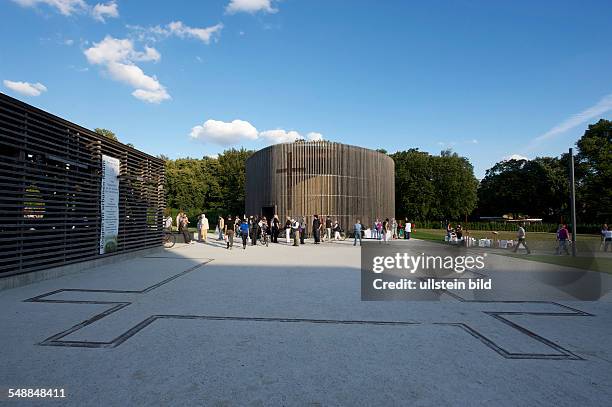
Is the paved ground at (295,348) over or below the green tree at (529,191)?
below

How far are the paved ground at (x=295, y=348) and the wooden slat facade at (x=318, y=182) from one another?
2015 cm

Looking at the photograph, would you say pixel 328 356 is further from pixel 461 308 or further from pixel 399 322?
pixel 461 308

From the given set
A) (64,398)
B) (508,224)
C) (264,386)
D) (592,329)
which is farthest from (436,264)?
(508,224)

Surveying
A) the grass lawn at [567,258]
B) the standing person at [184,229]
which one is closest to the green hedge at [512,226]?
the grass lawn at [567,258]

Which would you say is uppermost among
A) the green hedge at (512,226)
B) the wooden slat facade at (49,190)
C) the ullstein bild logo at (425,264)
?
the wooden slat facade at (49,190)

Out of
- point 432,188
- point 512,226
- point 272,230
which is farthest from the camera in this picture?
point 432,188

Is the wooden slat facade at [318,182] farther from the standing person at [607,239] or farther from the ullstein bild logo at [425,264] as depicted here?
the standing person at [607,239]

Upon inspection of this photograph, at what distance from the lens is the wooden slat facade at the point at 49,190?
766cm

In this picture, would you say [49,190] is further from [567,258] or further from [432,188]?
[432,188]

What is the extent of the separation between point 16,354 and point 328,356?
340cm

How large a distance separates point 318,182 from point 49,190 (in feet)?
66.1

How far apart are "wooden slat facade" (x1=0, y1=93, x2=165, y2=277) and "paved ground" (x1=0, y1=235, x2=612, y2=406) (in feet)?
4.82

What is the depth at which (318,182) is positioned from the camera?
27438 mm

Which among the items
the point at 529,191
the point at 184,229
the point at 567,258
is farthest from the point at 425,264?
the point at 529,191
